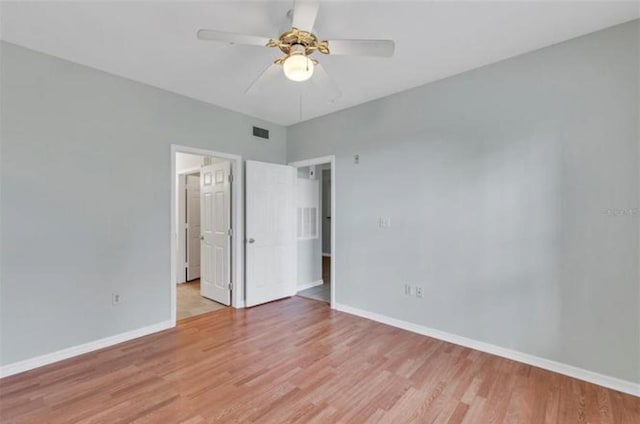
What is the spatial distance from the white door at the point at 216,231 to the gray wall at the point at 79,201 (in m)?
0.85

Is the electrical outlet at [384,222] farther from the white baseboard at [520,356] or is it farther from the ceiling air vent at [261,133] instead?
the ceiling air vent at [261,133]

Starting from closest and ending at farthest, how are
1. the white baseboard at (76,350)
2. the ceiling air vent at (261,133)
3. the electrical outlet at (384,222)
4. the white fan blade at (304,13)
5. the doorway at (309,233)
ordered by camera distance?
the white fan blade at (304,13), the white baseboard at (76,350), the electrical outlet at (384,222), the ceiling air vent at (261,133), the doorway at (309,233)

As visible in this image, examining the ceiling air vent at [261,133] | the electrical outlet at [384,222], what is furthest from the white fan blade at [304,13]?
the ceiling air vent at [261,133]

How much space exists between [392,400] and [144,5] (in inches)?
129

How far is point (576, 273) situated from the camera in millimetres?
2406

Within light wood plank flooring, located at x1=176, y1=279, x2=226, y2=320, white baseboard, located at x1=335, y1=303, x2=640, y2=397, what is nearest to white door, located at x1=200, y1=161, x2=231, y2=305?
light wood plank flooring, located at x1=176, y1=279, x2=226, y2=320

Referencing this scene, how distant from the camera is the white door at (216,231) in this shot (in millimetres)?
4230

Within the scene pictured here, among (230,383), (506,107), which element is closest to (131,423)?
(230,383)

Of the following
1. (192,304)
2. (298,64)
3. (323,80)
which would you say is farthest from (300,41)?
(192,304)

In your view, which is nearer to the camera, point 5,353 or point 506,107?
point 5,353

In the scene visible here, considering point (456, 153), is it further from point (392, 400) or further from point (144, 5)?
point (144, 5)

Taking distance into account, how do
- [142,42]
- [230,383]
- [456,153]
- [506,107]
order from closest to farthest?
[230,383] < [142,42] < [506,107] < [456,153]

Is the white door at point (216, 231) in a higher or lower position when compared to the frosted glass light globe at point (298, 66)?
lower

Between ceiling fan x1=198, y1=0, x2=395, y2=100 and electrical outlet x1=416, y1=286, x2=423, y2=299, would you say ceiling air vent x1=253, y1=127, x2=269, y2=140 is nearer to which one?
ceiling fan x1=198, y1=0, x2=395, y2=100
